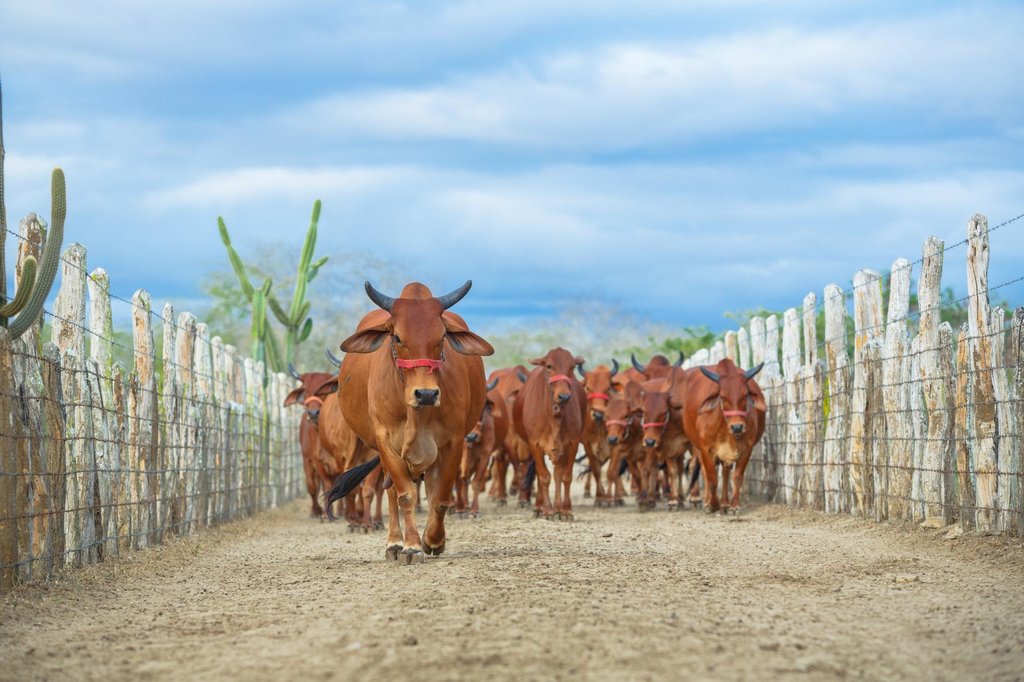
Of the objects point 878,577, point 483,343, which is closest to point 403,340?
point 483,343

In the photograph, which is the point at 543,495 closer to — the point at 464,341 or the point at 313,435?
the point at 313,435

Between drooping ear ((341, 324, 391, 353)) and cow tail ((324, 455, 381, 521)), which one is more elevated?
drooping ear ((341, 324, 391, 353))

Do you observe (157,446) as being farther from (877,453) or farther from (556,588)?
(877,453)

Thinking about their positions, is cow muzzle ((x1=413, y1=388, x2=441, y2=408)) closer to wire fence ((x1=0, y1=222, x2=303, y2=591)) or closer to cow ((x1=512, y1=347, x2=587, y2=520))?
wire fence ((x1=0, y1=222, x2=303, y2=591))

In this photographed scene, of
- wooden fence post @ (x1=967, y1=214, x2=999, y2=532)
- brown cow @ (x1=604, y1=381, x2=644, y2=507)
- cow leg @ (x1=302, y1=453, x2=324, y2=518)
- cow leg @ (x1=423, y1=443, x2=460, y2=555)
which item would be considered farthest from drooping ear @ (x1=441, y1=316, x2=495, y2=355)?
cow leg @ (x1=302, y1=453, x2=324, y2=518)

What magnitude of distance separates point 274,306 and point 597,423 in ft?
43.1

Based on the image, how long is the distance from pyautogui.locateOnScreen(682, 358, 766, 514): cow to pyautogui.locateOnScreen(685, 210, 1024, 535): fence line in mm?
772

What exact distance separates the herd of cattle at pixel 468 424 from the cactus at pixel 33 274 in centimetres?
229

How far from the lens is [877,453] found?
1426 centimetres

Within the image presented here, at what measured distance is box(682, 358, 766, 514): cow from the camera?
677 inches

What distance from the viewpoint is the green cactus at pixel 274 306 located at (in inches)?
1161

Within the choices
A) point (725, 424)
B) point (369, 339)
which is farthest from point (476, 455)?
point (369, 339)

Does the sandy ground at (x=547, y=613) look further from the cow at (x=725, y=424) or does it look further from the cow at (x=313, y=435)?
the cow at (x=313, y=435)

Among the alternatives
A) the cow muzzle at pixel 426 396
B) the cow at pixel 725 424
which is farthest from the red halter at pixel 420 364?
the cow at pixel 725 424
